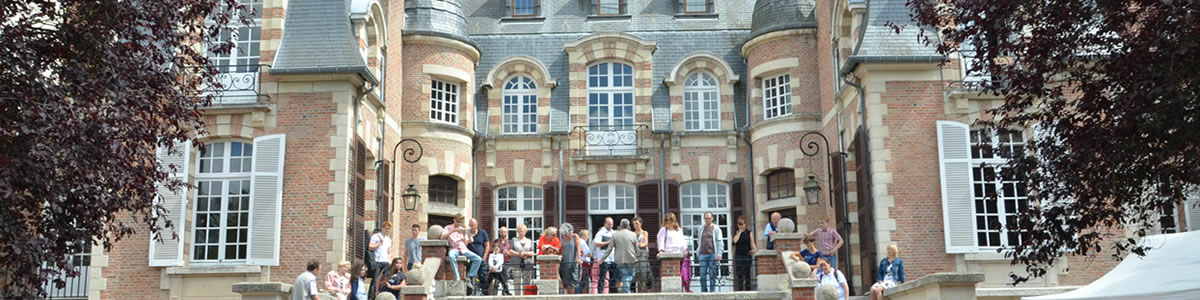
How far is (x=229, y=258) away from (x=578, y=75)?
8.06 meters

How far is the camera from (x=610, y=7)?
944 inches

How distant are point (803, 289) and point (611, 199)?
28.0 ft

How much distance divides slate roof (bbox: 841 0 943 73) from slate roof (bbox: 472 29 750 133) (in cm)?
521

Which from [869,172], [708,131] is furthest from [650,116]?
[869,172]

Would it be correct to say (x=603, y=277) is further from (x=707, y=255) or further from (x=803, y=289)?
(x=803, y=289)

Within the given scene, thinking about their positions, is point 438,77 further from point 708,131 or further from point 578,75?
point 708,131

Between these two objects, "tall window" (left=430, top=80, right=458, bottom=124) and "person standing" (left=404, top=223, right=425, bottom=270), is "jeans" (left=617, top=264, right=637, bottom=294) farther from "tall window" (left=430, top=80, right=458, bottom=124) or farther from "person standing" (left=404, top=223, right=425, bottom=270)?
"tall window" (left=430, top=80, right=458, bottom=124)

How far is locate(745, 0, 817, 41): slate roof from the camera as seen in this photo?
21297 millimetres

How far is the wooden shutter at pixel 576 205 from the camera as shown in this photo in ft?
73.2

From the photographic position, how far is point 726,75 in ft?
74.9

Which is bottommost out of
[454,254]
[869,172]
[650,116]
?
[454,254]

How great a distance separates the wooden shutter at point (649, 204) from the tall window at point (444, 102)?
3.65 metres

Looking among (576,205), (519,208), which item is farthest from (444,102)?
(576,205)

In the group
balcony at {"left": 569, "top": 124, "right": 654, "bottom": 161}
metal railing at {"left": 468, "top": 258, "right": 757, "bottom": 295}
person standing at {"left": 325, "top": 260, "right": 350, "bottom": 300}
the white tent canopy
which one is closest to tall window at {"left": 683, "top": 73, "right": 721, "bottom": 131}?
balcony at {"left": 569, "top": 124, "right": 654, "bottom": 161}
